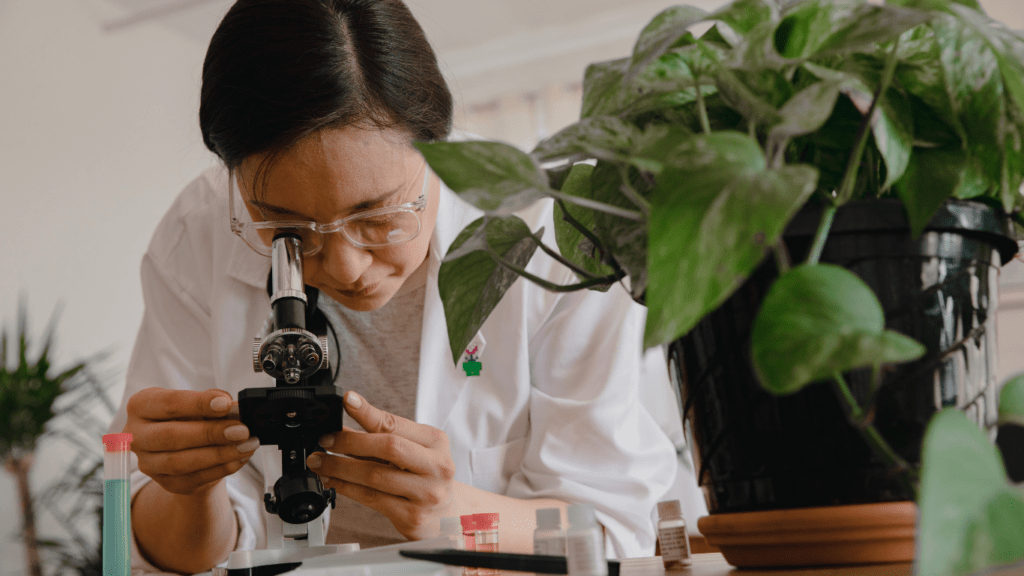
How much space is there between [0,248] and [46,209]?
1.02ft

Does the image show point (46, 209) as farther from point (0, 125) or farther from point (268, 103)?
point (268, 103)

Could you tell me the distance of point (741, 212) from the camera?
1.07ft

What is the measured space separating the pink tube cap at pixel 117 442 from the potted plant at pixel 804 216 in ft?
1.45

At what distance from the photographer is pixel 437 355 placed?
4.80 ft

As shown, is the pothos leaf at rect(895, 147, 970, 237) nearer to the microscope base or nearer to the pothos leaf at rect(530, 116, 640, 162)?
the pothos leaf at rect(530, 116, 640, 162)

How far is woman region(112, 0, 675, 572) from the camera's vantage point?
1.03 meters

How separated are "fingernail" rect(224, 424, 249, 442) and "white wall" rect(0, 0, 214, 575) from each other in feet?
9.23

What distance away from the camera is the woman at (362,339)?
103 centimetres

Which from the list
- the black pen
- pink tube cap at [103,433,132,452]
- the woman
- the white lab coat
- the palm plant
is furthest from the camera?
the palm plant

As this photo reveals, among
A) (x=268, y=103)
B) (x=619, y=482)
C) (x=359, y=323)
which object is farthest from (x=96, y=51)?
(x=619, y=482)

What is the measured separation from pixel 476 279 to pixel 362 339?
0.98 metres

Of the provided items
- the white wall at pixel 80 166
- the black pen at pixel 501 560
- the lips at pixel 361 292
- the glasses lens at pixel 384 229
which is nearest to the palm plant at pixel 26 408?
the white wall at pixel 80 166

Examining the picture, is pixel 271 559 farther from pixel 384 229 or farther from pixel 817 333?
pixel 817 333

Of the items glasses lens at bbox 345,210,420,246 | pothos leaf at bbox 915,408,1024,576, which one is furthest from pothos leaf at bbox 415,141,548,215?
glasses lens at bbox 345,210,420,246
